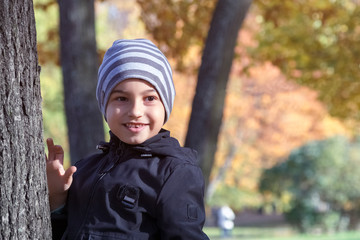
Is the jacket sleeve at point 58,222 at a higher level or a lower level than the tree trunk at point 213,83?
lower

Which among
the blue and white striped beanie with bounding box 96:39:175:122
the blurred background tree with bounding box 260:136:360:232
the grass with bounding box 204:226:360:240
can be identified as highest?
the blue and white striped beanie with bounding box 96:39:175:122

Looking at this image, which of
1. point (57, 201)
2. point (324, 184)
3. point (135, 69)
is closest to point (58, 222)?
point (57, 201)

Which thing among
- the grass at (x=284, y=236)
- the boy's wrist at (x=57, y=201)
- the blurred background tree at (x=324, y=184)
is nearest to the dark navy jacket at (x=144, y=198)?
the boy's wrist at (x=57, y=201)

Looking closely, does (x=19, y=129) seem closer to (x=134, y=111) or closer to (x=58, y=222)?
(x=134, y=111)

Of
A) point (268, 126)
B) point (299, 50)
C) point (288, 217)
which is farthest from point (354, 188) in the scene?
point (299, 50)

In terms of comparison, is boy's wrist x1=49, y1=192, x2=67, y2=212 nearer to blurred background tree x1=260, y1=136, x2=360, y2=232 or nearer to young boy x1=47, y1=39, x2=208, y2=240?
young boy x1=47, y1=39, x2=208, y2=240

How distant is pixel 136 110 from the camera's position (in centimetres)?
231

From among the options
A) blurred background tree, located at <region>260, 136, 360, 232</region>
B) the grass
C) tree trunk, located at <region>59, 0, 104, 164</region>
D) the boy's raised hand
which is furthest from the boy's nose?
blurred background tree, located at <region>260, 136, 360, 232</region>

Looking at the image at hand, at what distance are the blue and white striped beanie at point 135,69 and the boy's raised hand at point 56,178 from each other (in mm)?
281

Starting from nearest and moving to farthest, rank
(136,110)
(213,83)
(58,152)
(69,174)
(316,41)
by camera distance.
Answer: (136,110), (69,174), (58,152), (213,83), (316,41)

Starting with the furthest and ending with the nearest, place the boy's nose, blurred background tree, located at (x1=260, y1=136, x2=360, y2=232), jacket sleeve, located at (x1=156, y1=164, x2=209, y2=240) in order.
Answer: blurred background tree, located at (x1=260, y1=136, x2=360, y2=232)
the boy's nose
jacket sleeve, located at (x1=156, y1=164, x2=209, y2=240)

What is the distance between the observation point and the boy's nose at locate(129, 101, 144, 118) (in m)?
2.31

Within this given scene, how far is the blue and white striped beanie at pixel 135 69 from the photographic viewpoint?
7.64 ft

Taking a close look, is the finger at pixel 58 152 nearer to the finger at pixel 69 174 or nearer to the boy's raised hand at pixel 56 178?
the boy's raised hand at pixel 56 178
